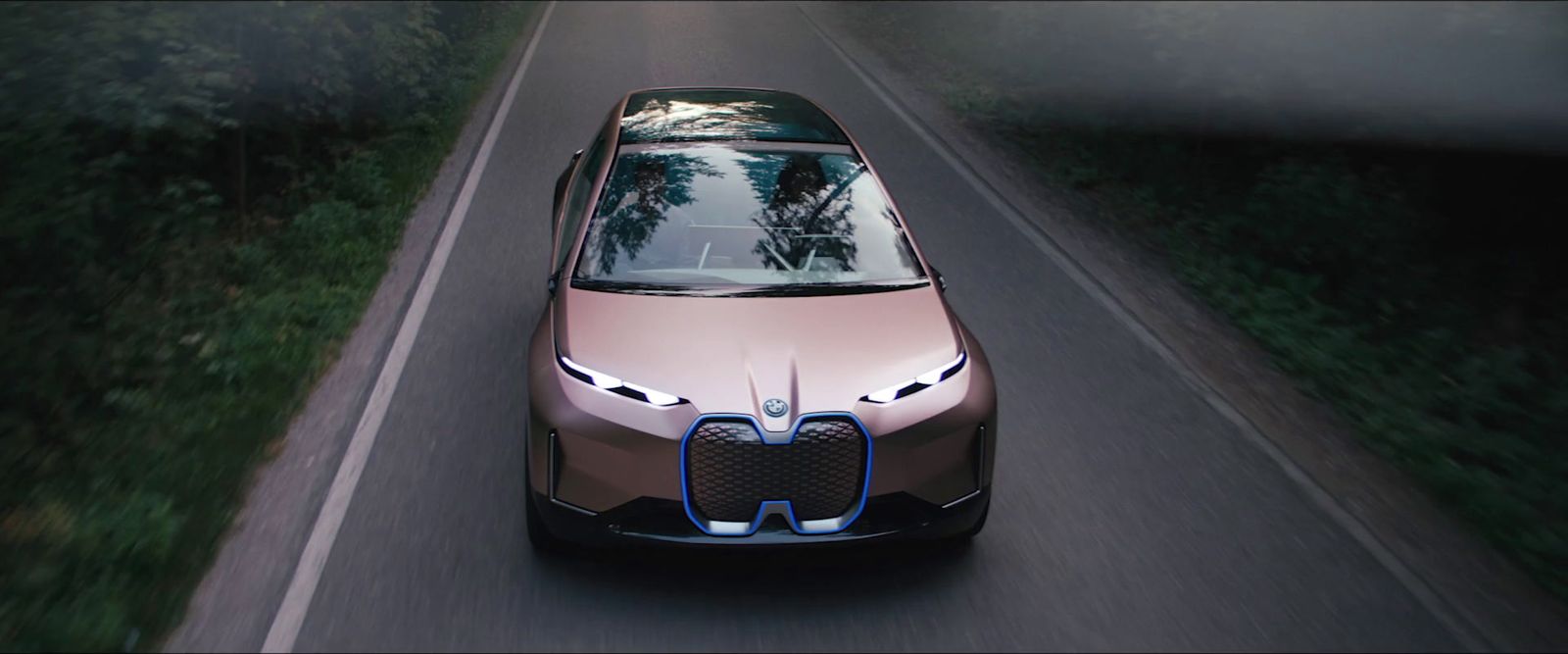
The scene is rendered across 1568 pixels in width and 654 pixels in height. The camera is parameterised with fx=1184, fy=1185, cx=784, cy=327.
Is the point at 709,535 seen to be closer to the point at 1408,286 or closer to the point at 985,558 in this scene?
the point at 985,558

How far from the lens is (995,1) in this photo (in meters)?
22.7

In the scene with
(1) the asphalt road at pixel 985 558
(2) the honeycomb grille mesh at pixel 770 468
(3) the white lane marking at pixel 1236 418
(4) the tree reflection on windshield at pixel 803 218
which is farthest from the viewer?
(4) the tree reflection on windshield at pixel 803 218

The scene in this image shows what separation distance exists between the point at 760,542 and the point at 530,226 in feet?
21.5

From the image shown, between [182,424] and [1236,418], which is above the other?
[1236,418]

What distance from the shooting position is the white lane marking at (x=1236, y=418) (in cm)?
496

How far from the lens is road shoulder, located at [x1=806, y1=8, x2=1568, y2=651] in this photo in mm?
5066

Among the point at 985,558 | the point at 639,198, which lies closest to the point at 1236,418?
the point at 985,558

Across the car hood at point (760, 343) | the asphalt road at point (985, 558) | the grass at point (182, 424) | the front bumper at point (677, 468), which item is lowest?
the grass at point (182, 424)

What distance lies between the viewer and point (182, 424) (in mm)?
6277

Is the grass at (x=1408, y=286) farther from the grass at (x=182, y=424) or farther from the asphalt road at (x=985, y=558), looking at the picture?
the grass at (x=182, y=424)

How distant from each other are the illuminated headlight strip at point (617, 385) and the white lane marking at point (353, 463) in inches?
54.0

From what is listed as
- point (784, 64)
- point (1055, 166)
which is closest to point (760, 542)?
point (1055, 166)

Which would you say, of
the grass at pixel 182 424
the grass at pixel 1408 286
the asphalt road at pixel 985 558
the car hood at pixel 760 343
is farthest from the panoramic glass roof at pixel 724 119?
the grass at pixel 1408 286

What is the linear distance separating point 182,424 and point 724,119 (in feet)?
11.1
